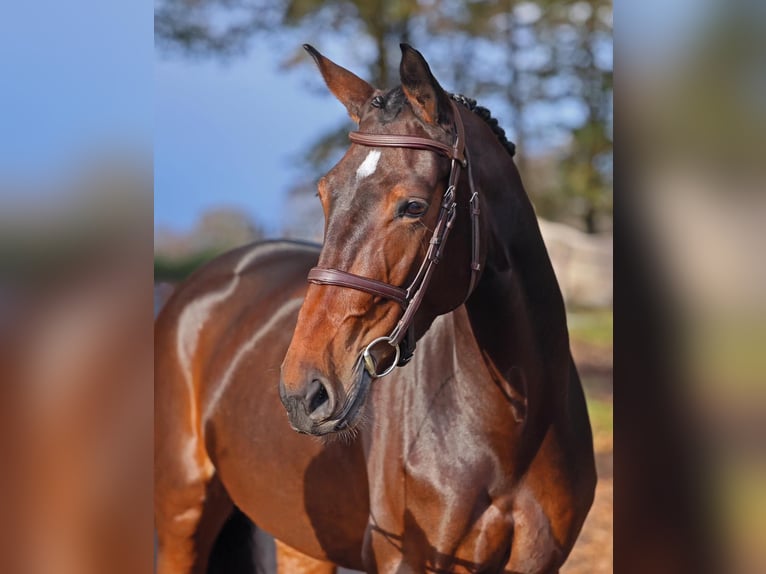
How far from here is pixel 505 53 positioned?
3961 millimetres

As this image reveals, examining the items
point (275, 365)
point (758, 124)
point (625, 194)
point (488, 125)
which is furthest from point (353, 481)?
point (758, 124)

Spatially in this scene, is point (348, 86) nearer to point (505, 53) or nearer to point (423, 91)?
point (423, 91)

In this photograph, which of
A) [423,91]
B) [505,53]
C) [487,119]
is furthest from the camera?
[505,53]

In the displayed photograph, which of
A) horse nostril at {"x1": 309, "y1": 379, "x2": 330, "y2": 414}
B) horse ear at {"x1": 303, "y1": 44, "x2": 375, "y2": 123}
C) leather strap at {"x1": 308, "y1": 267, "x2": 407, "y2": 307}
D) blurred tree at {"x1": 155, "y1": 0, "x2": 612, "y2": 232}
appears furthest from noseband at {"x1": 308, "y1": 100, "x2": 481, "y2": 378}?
blurred tree at {"x1": 155, "y1": 0, "x2": 612, "y2": 232}

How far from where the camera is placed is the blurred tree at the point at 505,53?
393 cm

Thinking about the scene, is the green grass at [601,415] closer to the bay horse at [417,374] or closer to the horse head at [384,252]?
the bay horse at [417,374]

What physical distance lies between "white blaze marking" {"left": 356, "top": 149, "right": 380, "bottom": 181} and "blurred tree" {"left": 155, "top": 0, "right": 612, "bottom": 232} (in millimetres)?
2431

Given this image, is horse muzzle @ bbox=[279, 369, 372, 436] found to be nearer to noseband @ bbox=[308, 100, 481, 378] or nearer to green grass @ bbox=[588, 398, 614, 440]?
noseband @ bbox=[308, 100, 481, 378]

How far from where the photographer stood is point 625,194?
0.98 m

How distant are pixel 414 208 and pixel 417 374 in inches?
23.5

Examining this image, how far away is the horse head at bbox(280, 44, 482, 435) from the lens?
1.47m

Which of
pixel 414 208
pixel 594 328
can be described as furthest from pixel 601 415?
pixel 414 208

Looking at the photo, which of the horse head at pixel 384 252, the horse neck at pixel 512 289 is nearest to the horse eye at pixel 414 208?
the horse head at pixel 384 252

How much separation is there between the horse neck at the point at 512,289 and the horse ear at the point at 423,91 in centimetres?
17
